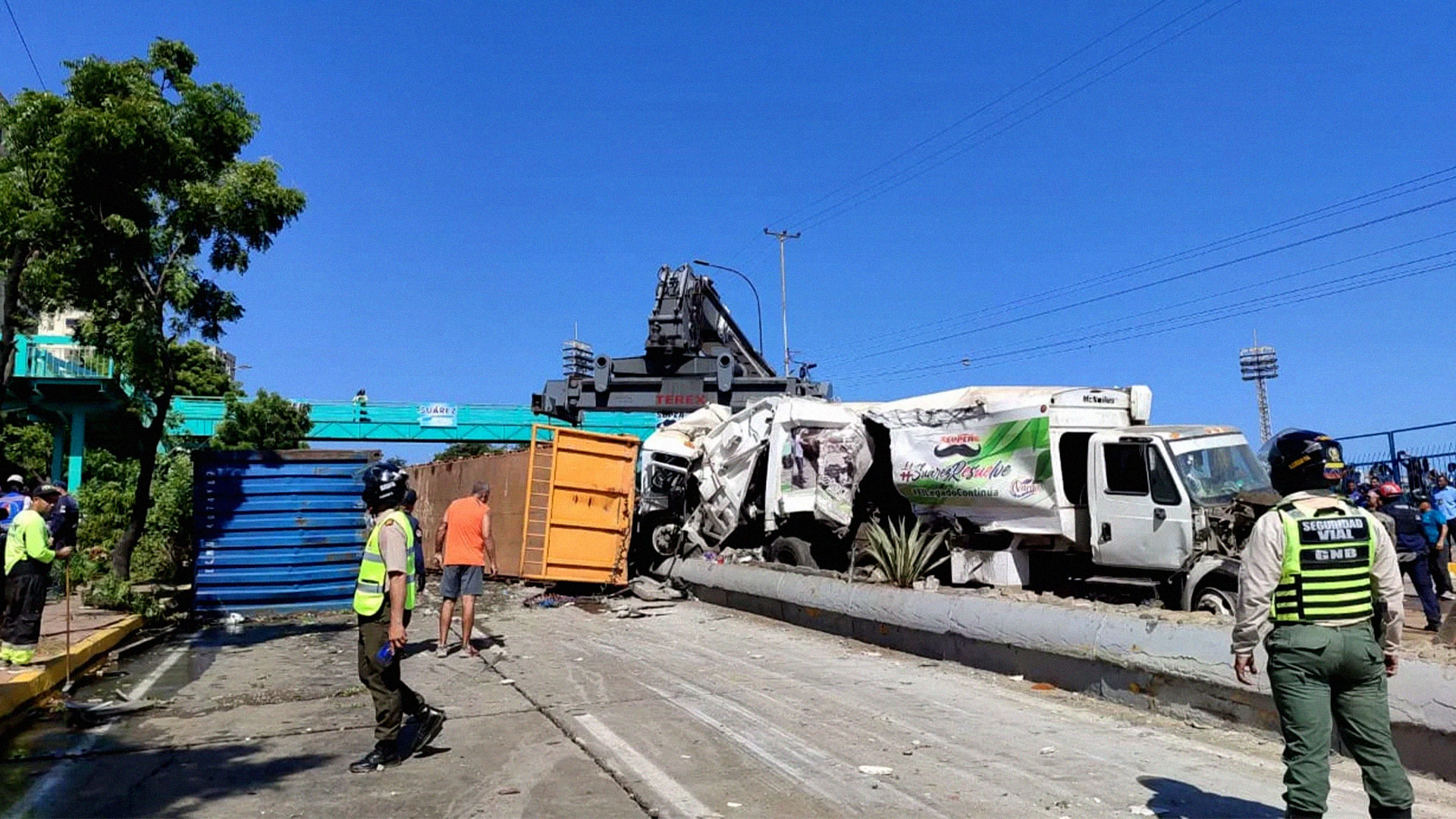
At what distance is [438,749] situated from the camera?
20.2ft

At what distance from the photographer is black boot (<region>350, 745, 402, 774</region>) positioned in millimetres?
5699

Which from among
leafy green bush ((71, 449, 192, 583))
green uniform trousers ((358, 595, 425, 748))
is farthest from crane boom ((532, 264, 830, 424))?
green uniform trousers ((358, 595, 425, 748))

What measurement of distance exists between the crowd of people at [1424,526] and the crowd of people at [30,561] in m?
11.4

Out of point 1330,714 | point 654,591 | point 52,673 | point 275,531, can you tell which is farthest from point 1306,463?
point 654,591

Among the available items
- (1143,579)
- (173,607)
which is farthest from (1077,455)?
(173,607)

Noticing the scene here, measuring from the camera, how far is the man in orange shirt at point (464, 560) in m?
10.1

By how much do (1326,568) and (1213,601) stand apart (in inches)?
225

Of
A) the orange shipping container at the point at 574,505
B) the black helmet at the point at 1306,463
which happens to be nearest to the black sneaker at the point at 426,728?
the black helmet at the point at 1306,463

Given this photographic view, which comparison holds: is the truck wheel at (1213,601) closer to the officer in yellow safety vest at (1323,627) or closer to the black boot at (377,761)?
the officer in yellow safety vest at (1323,627)

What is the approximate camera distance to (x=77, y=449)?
1229 inches

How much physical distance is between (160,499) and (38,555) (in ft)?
29.6

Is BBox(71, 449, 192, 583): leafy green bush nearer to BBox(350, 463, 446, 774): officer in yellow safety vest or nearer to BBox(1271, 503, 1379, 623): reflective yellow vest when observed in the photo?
BBox(350, 463, 446, 774): officer in yellow safety vest

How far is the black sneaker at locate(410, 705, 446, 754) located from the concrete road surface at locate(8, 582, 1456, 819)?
93mm

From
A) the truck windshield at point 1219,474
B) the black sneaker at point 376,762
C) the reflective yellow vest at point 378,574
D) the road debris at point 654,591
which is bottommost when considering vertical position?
the black sneaker at point 376,762
